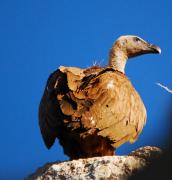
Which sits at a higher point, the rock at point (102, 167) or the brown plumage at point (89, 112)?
the brown plumage at point (89, 112)

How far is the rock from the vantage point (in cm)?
262

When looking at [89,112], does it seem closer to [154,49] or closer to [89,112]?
[89,112]

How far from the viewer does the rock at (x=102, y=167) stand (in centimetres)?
262

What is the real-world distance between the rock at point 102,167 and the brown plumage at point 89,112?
42.3 inches

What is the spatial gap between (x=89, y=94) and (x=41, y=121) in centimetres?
72

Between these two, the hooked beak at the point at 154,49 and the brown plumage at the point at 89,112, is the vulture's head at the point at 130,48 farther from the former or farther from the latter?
the brown plumage at the point at 89,112

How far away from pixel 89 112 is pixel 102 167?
4.83 ft

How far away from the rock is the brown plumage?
108 centimetres

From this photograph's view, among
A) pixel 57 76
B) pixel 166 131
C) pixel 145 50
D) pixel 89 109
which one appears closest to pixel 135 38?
pixel 145 50

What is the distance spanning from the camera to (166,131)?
778mm

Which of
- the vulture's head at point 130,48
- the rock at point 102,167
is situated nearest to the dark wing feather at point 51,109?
the rock at point 102,167

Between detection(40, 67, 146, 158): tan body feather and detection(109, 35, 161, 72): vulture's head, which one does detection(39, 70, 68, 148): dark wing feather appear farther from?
detection(109, 35, 161, 72): vulture's head

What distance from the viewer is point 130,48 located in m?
7.17

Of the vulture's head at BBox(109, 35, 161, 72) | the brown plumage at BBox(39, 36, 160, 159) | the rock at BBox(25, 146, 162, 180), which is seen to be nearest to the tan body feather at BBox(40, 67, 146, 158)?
the brown plumage at BBox(39, 36, 160, 159)
